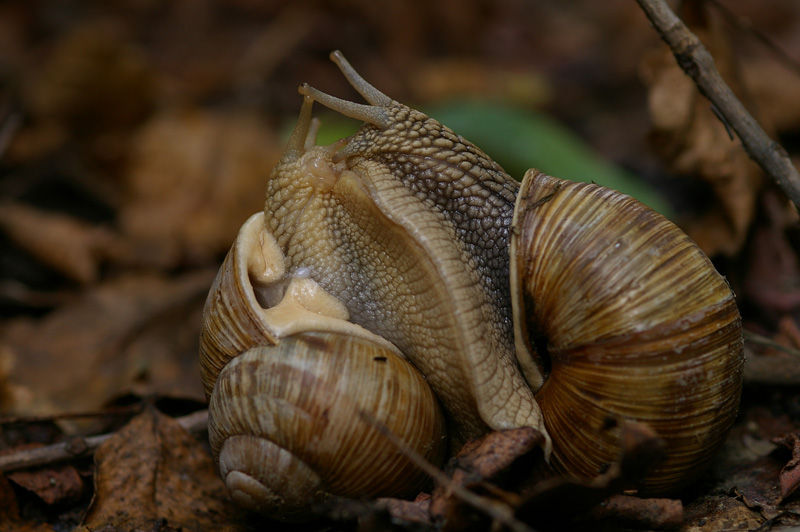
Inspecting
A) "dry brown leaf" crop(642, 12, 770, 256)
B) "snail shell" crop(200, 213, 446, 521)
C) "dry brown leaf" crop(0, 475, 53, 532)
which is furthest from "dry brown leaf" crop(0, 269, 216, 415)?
"dry brown leaf" crop(642, 12, 770, 256)

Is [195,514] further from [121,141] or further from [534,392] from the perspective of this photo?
[121,141]

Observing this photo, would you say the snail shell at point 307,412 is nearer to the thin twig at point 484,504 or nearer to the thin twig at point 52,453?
the thin twig at point 484,504

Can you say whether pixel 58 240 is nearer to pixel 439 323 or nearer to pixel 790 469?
pixel 439 323

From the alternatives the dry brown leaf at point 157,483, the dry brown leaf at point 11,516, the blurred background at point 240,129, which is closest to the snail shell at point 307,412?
the dry brown leaf at point 157,483

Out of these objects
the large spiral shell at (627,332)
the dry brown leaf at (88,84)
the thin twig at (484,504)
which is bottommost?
the thin twig at (484,504)

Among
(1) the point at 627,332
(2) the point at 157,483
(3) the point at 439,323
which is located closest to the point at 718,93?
(1) the point at 627,332
